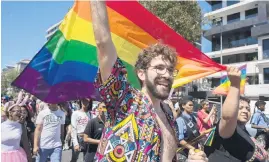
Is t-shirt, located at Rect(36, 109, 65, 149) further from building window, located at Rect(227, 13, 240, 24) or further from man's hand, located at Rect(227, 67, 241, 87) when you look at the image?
building window, located at Rect(227, 13, 240, 24)

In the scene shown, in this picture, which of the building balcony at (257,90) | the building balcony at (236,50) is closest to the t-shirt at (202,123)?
the building balcony at (257,90)

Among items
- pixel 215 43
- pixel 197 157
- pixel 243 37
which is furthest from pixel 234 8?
pixel 197 157

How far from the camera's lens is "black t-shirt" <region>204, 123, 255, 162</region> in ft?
8.30

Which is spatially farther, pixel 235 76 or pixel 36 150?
pixel 36 150

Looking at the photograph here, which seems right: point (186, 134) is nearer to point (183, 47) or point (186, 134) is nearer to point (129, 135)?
point (183, 47)

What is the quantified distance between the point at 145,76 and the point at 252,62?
34.4 meters

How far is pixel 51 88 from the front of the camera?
138 inches

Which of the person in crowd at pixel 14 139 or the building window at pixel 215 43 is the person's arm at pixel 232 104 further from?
the building window at pixel 215 43

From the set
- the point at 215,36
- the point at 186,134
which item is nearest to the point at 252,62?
the point at 215,36

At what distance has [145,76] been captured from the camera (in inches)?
81.0

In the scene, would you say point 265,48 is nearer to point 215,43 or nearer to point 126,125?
point 215,43

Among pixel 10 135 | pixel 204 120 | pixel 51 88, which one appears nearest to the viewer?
pixel 51 88

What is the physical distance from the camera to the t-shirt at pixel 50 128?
565 centimetres

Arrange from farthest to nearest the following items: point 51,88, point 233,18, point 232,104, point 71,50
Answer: point 233,18
point 71,50
point 51,88
point 232,104
